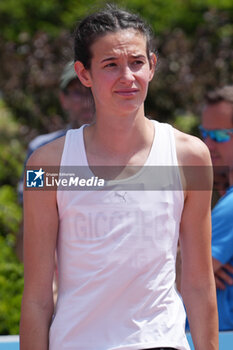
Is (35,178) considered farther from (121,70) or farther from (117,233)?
(121,70)

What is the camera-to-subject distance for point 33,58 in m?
9.70

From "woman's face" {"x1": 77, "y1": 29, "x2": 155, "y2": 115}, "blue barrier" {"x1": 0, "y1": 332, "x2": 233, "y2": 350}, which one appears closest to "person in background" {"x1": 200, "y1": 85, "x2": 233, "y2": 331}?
"blue barrier" {"x1": 0, "y1": 332, "x2": 233, "y2": 350}

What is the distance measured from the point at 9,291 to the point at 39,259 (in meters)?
3.71

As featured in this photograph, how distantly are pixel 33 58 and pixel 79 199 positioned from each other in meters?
7.76

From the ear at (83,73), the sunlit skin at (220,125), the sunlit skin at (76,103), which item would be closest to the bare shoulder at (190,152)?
the ear at (83,73)

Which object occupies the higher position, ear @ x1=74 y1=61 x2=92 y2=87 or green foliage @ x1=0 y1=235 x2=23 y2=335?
ear @ x1=74 y1=61 x2=92 y2=87

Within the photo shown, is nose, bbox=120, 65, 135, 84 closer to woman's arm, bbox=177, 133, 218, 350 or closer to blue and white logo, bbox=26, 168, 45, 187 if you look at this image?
woman's arm, bbox=177, 133, 218, 350

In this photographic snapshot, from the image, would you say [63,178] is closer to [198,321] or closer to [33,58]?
[198,321]

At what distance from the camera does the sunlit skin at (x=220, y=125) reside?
372 centimetres

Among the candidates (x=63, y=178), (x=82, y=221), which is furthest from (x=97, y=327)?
(x=63, y=178)

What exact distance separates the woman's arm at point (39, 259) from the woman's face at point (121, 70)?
0.39 meters

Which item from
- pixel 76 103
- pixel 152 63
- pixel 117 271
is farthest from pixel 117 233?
pixel 76 103

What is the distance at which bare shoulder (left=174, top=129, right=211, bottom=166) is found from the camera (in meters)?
2.33

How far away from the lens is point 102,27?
2320mm
